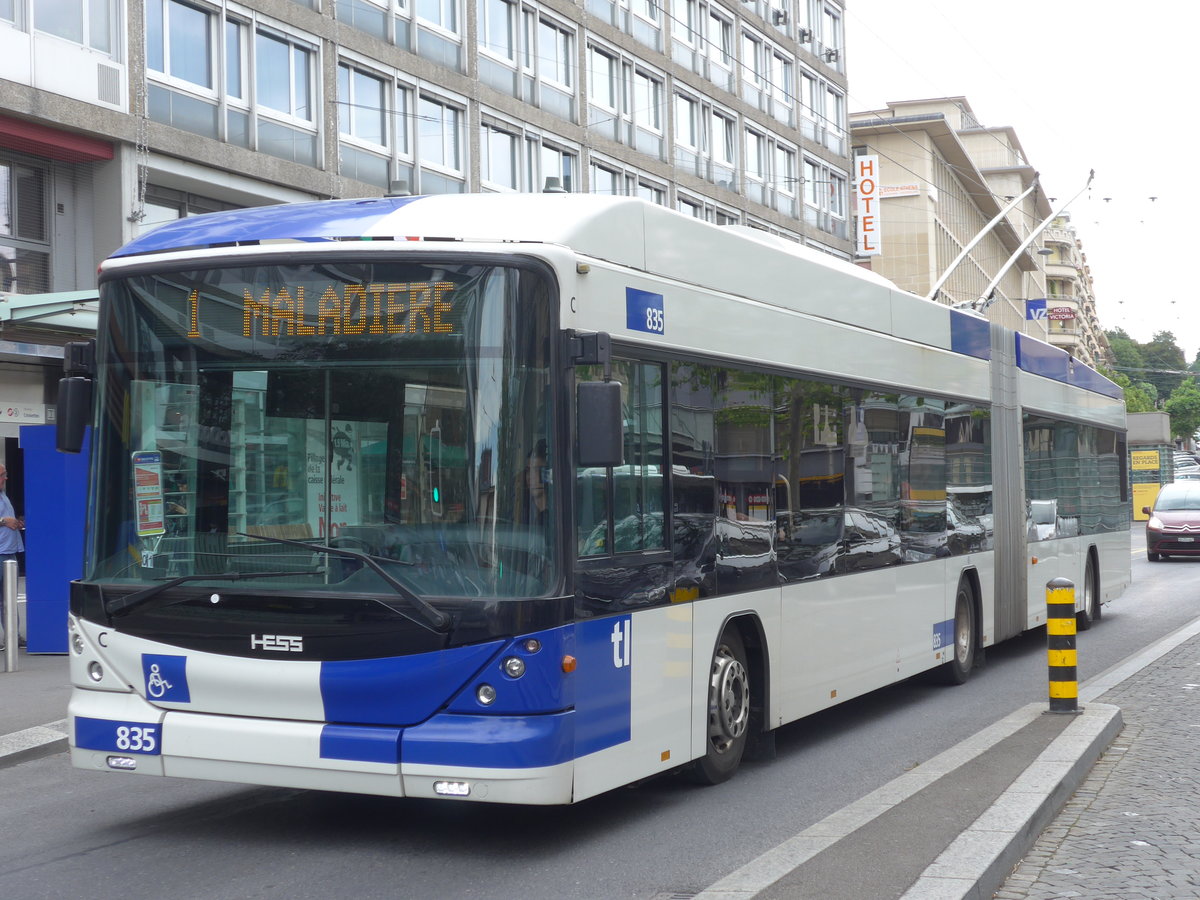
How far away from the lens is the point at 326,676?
6207mm

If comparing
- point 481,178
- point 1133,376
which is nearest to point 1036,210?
point 1133,376

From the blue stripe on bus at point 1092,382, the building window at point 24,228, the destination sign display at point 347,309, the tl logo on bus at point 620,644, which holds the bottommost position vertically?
the tl logo on bus at point 620,644

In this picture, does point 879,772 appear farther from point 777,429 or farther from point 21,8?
point 21,8

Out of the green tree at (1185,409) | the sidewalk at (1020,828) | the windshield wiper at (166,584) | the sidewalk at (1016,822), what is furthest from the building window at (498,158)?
the green tree at (1185,409)

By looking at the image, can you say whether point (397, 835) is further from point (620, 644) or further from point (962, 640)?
point (962, 640)

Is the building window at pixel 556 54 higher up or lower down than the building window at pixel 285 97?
higher up

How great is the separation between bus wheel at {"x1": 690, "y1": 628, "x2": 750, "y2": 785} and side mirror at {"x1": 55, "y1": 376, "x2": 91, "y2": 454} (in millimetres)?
3299

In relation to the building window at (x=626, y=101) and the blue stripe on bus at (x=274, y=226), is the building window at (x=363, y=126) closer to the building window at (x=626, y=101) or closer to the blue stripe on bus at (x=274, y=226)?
the building window at (x=626, y=101)

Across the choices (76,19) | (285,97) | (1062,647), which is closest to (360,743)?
(1062,647)

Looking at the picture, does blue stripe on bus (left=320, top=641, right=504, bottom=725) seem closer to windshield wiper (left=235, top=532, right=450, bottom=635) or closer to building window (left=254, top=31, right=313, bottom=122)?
windshield wiper (left=235, top=532, right=450, bottom=635)

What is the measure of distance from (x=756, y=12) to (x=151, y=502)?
137ft

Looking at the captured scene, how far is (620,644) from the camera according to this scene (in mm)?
6637

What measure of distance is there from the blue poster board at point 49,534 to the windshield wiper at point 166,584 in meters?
7.47

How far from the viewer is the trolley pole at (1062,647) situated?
375 inches
